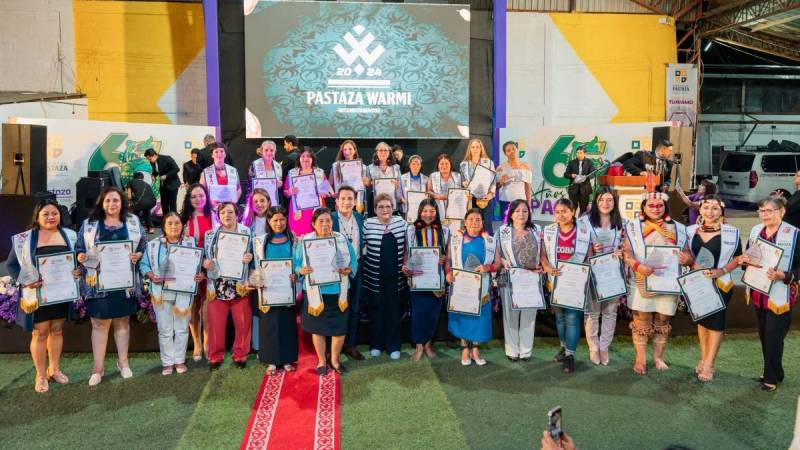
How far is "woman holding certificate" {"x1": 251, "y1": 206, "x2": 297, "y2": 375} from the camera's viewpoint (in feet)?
16.6

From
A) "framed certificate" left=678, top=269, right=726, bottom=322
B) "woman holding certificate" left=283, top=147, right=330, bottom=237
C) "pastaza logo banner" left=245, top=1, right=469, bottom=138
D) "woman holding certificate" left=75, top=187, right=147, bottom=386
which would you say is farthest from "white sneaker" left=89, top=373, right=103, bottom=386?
"pastaza logo banner" left=245, top=1, right=469, bottom=138

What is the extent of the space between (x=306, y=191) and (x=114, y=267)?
2341 mm

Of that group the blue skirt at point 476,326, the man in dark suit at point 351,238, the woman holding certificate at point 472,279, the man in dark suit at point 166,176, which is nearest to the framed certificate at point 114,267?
the man in dark suit at point 351,238

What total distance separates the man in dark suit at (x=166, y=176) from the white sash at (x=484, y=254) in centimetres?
519

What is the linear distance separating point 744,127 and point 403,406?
753 inches

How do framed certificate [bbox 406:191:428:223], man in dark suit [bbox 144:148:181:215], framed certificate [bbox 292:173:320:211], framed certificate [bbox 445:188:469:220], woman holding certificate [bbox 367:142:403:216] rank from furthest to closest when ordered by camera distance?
man in dark suit [bbox 144:148:181:215] < woman holding certificate [bbox 367:142:403:216] < framed certificate [bbox 445:188:469:220] < framed certificate [bbox 406:191:428:223] < framed certificate [bbox 292:173:320:211]

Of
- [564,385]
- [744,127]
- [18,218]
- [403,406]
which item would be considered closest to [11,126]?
[18,218]

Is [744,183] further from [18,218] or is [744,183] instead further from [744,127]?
[18,218]

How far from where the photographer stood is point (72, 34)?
13.8m

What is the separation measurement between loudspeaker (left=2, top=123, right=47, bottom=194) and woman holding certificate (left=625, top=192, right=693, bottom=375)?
8593 millimetres

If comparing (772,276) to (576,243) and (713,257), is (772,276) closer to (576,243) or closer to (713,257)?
(713,257)

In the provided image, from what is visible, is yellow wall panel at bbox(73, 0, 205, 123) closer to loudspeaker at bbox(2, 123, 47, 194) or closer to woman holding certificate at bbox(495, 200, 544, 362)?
loudspeaker at bbox(2, 123, 47, 194)

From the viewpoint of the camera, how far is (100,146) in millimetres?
10391

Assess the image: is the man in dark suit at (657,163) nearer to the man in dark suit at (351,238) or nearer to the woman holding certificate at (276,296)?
the man in dark suit at (351,238)
